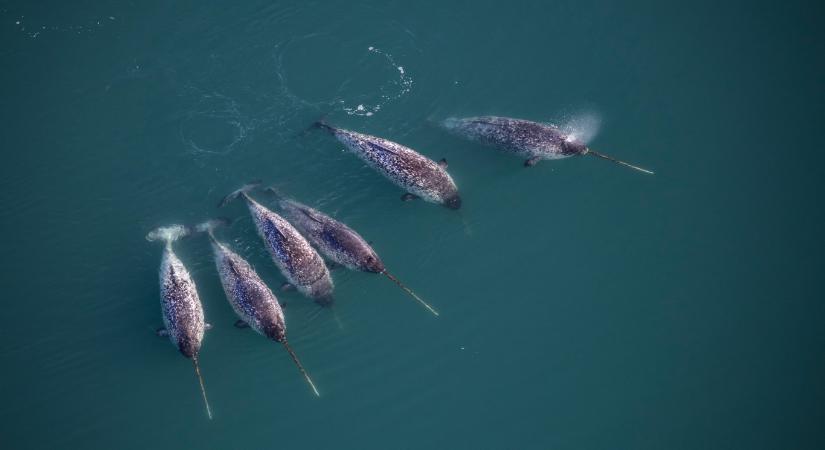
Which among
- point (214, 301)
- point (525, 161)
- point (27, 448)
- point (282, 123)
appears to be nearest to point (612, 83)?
point (525, 161)

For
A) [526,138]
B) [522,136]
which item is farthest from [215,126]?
[526,138]

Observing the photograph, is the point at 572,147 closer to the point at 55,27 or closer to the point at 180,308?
the point at 180,308

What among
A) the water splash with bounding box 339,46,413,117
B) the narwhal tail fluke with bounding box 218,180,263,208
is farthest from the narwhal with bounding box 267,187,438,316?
the water splash with bounding box 339,46,413,117

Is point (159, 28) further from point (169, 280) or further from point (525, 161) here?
point (525, 161)

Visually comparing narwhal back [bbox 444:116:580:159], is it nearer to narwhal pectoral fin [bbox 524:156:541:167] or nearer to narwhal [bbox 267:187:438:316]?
narwhal pectoral fin [bbox 524:156:541:167]

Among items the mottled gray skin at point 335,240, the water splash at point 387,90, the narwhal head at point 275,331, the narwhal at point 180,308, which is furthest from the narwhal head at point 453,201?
the narwhal at point 180,308

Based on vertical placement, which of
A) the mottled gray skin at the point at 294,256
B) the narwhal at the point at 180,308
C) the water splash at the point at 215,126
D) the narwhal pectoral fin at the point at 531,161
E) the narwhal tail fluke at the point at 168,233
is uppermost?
the narwhal pectoral fin at the point at 531,161

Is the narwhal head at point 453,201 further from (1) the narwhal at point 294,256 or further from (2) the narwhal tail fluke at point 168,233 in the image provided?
(2) the narwhal tail fluke at point 168,233
